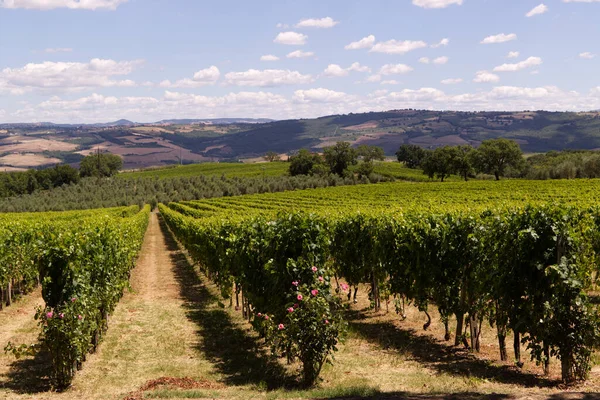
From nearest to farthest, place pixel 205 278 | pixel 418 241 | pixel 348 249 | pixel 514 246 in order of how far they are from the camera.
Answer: pixel 514 246 → pixel 418 241 → pixel 348 249 → pixel 205 278

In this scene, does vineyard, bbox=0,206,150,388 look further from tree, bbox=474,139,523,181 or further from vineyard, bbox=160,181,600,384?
tree, bbox=474,139,523,181

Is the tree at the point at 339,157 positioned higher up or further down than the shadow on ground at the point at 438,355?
higher up

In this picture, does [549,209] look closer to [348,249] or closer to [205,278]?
[348,249]

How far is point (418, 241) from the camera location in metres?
13.1

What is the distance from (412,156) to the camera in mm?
180750

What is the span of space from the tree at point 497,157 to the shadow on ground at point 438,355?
112553 millimetres

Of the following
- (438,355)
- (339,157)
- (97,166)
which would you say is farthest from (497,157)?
(97,166)

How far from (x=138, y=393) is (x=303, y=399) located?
3.42 meters

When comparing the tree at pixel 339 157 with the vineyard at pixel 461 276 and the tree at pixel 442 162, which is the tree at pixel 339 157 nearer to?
the tree at pixel 442 162

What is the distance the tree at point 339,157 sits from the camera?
14425cm

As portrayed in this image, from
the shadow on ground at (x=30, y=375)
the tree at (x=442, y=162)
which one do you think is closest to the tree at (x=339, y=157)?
the tree at (x=442, y=162)

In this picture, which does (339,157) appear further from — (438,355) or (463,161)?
(438,355)

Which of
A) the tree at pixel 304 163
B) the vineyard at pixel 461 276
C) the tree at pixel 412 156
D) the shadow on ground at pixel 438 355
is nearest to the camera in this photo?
the vineyard at pixel 461 276

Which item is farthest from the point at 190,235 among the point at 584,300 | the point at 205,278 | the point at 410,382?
the point at 584,300
